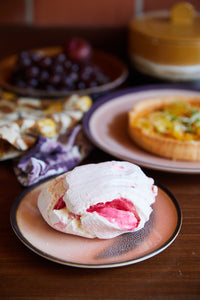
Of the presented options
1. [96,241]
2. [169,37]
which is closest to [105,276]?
[96,241]

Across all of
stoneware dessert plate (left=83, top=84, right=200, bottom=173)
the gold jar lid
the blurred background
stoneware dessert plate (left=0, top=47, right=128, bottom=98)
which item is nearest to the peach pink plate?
stoneware dessert plate (left=83, top=84, right=200, bottom=173)

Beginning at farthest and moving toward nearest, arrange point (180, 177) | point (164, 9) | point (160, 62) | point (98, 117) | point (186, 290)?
1. point (164, 9)
2. point (160, 62)
3. point (98, 117)
4. point (180, 177)
5. point (186, 290)

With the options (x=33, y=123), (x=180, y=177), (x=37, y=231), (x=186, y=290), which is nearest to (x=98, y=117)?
(x=33, y=123)

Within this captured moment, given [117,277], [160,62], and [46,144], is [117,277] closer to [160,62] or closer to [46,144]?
[46,144]

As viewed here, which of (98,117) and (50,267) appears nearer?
(50,267)

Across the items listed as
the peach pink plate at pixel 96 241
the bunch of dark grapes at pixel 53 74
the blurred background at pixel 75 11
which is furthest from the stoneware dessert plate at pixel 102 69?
the peach pink plate at pixel 96 241

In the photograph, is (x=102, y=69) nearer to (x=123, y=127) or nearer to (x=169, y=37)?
(x=169, y=37)
